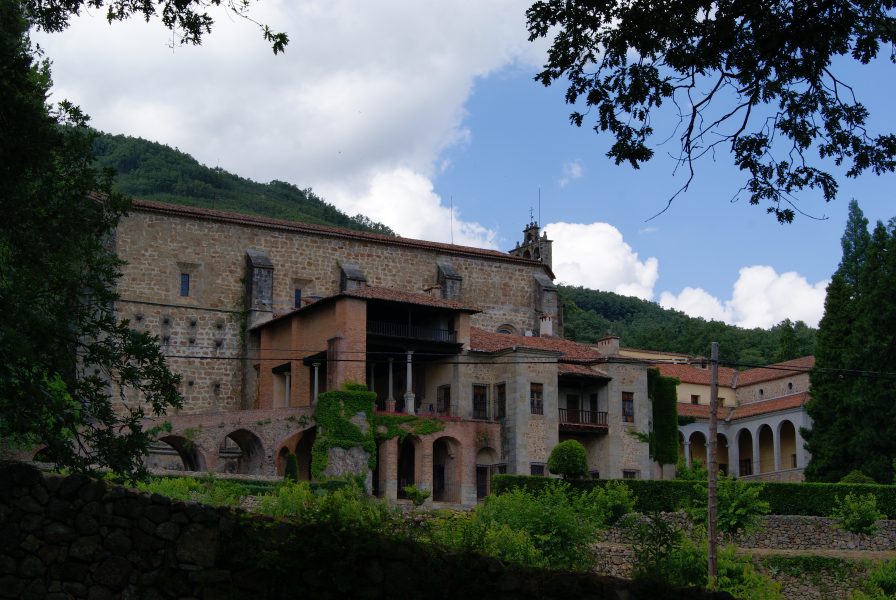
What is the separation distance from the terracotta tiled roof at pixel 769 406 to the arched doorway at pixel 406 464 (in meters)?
23.0

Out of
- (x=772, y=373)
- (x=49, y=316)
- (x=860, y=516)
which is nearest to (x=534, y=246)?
(x=772, y=373)

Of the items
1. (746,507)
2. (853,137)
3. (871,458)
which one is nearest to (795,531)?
(746,507)

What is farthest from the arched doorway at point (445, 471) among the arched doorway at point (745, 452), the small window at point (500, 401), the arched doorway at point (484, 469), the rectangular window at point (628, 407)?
the arched doorway at point (745, 452)

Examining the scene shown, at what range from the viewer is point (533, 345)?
1614 inches

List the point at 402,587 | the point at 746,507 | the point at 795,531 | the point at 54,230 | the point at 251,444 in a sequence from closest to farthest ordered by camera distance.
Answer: the point at 402,587
the point at 54,230
the point at 746,507
the point at 795,531
the point at 251,444

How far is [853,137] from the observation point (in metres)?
10.2

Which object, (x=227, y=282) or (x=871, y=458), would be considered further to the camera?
(x=227, y=282)

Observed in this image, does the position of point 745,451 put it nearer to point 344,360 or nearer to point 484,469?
point 484,469

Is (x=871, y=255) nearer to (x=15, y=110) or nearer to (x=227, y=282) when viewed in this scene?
(x=227, y=282)

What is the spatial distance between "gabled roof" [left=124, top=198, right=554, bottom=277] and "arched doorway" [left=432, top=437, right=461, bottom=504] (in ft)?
40.5

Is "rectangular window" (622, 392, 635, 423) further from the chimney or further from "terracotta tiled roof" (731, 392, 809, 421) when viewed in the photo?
"terracotta tiled roof" (731, 392, 809, 421)

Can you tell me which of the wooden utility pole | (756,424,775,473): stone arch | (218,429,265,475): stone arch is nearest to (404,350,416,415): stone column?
(218,429,265,475): stone arch

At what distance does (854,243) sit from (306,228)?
3390 centimetres

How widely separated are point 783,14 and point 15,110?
363 inches
